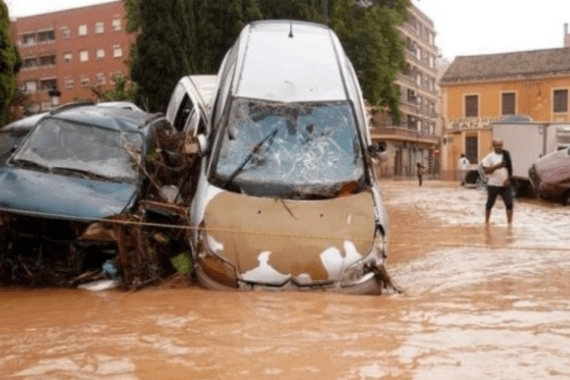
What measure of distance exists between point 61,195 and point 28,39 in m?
69.2

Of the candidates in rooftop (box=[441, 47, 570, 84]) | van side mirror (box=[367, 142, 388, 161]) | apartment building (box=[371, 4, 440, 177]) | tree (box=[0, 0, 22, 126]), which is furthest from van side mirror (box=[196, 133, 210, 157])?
apartment building (box=[371, 4, 440, 177])

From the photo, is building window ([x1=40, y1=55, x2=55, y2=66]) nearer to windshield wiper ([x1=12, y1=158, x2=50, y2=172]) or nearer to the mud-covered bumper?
windshield wiper ([x1=12, y1=158, x2=50, y2=172])

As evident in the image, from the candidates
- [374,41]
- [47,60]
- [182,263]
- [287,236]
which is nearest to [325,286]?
[287,236]

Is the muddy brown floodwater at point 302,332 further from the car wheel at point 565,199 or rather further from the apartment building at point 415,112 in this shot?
the apartment building at point 415,112

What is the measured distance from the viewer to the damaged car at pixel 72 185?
24.8ft

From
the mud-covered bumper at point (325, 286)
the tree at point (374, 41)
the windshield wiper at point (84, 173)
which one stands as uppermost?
the tree at point (374, 41)

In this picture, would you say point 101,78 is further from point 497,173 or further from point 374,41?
point 497,173

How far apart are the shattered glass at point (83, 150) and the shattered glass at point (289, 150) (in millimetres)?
1217

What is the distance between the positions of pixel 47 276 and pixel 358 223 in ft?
11.0

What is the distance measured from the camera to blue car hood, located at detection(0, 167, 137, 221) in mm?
7484

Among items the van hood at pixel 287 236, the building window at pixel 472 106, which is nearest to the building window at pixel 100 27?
the building window at pixel 472 106

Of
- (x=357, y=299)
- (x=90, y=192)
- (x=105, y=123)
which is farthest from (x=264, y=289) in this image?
(x=105, y=123)

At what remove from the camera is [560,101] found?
50.9m

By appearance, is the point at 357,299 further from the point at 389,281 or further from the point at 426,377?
the point at 426,377
